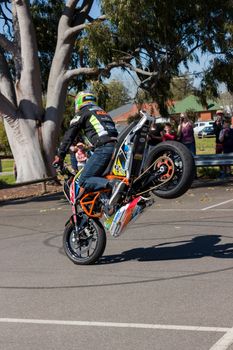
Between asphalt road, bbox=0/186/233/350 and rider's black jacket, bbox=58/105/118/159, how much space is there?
1498mm

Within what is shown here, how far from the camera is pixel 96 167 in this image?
747cm

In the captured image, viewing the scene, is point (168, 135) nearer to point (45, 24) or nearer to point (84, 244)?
point (45, 24)

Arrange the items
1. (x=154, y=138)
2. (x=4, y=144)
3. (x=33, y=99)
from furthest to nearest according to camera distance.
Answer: (x=4, y=144)
(x=33, y=99)
(x=154, y=138)

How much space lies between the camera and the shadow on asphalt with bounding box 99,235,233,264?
25.2 feet

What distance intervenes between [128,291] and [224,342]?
1.82 m

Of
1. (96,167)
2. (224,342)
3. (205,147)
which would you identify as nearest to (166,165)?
(96,167)

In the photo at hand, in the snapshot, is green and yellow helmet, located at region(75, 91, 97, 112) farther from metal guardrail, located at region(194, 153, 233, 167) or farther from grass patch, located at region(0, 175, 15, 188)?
grass patch, located at region(0, 175, 15, 188)

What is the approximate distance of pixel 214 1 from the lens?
1683cm

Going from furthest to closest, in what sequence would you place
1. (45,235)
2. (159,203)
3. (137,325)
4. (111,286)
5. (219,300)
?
(159,203)
(45,235)
(111,286)
(219,300)
(137,325)

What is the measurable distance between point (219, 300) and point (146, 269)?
1.60m

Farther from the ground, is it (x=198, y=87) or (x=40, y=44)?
(x=40, y=44)

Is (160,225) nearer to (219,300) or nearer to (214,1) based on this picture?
(219,300)

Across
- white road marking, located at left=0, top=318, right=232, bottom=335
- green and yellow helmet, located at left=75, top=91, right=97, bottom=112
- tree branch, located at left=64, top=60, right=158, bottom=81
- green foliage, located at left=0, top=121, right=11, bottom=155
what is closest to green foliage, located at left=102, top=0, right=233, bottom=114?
tree branch, located at left=64, top=60, right=158, bottom=81

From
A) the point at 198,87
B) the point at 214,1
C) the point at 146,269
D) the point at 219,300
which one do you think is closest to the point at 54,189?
the point at 198,87
